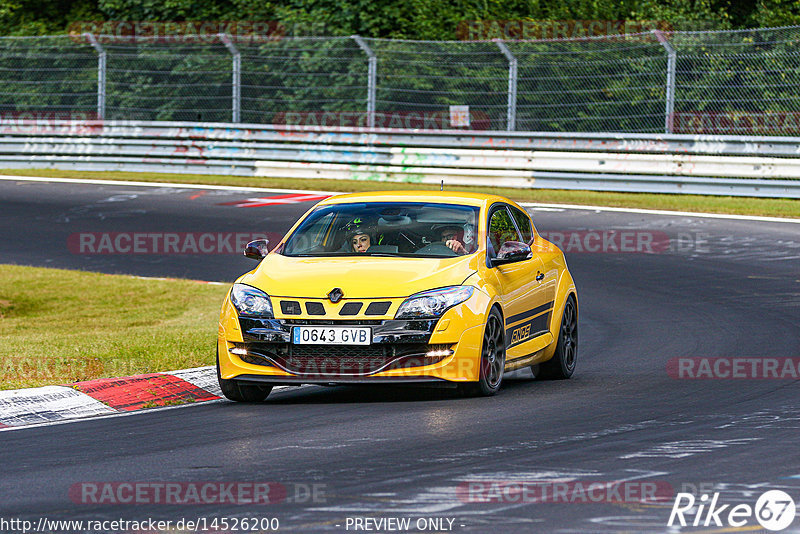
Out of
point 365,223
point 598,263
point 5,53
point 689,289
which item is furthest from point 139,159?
point 365,223

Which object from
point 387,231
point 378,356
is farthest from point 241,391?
point 387,231

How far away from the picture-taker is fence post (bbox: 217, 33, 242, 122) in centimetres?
2889

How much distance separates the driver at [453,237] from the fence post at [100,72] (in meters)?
20.5

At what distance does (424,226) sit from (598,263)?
8.45 meters

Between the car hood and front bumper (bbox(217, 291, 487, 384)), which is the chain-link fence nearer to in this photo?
the car hood

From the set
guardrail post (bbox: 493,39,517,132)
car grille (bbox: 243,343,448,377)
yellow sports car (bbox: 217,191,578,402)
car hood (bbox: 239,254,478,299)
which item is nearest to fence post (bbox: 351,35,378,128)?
guardrail post (bbox: 493,39,517,132)

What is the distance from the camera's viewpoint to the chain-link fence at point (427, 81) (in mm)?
24422

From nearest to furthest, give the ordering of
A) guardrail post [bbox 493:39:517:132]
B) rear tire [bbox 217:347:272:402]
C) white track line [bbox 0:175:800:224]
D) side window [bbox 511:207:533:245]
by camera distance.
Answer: rear tire [bbox 217:347:272:402]
side window [bbox 511:207:533:245]
white track line [bbox 0:175:800:224]
guardrail post [bbox 493:39:517:132]

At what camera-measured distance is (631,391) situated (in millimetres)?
10016

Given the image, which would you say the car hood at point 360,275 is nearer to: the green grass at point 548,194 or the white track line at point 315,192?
the white track line at point 315,192

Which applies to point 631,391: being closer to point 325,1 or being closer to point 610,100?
point 610,100

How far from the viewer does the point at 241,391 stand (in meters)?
9.87

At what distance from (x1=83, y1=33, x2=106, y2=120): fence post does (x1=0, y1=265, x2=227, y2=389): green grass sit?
11664 millimetres

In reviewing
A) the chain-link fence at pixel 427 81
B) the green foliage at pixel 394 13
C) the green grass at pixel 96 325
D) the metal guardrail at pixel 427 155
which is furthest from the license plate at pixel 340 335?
the green foliage at pixel 394 13
